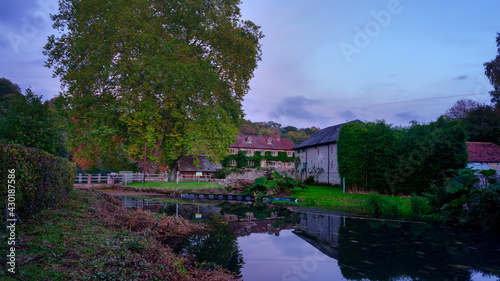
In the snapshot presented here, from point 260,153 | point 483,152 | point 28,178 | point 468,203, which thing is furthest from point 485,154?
point 28,178

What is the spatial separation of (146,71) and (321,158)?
21583mm

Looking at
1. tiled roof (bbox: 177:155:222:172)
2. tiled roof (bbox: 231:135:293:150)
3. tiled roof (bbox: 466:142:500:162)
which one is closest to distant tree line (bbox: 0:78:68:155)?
tiled roof (bbox: 177:155:222:172)

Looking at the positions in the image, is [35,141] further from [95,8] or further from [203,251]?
[203,251]

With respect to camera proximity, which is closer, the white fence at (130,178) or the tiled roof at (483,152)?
the white fence at (130,178)

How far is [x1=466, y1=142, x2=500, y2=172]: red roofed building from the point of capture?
3350cm

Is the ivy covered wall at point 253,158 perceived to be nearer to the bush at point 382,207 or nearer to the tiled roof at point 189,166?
the tiled roof at point 189,166

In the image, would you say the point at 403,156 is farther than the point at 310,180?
No

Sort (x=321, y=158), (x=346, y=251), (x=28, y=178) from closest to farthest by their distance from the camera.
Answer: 1. (x=28, y=178)
2. (x=346, y=251)
3. (x=321, y=158)

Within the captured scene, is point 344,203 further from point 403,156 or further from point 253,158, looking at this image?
point 253,158

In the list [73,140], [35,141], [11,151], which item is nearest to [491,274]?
[11,151]

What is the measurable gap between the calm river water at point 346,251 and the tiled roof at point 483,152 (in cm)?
3188

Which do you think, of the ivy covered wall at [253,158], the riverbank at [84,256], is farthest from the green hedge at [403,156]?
the ivy covered wall at [253,158]

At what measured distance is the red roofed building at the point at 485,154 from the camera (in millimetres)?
33500

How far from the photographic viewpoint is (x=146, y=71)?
2402cm
